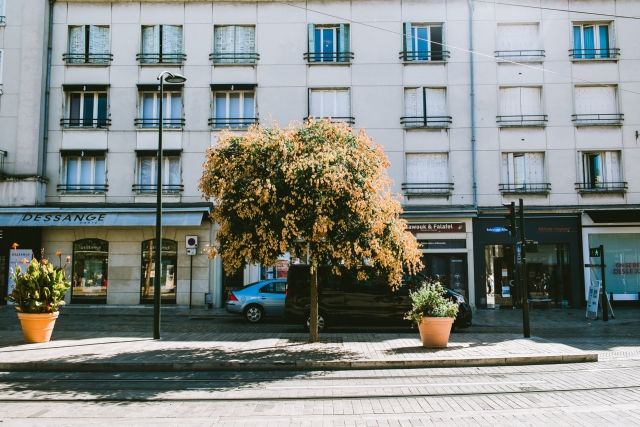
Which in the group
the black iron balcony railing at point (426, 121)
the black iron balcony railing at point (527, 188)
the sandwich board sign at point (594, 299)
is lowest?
the sandwich board sign at point (594, 299)

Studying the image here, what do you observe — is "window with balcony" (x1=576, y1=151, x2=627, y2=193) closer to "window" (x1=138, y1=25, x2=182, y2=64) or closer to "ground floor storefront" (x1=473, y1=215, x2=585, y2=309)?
"ground floor storefront" (x1=473, y1=215, x2=585, y2=309)

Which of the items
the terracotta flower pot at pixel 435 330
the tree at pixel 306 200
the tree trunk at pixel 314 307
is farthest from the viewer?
the tree trunk at pixel 314 307

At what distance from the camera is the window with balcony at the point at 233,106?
934 inches

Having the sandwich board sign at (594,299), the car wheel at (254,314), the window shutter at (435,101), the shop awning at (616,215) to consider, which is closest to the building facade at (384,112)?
the window shutter at (435,101)

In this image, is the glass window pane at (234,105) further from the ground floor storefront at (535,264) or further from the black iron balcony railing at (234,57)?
the ground floor storefront at (535,264)

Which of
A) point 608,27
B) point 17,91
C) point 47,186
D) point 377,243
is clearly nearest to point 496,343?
point 377,243

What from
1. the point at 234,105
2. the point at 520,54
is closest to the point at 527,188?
the point at 520,54

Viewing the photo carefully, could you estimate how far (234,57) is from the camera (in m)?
24.0

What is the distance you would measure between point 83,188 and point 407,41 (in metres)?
15.7

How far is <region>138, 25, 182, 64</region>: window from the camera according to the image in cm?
2408

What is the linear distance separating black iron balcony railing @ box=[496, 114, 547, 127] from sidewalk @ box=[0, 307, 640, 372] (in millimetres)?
9109

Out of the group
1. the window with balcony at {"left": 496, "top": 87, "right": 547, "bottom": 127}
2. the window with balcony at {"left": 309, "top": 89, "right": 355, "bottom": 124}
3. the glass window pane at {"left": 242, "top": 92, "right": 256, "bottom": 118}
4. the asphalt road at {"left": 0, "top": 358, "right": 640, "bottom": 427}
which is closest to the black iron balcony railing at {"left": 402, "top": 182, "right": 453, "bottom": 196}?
the window with balcony at {"left": 496, "top": 87, "right": 547, "bottom": 127}

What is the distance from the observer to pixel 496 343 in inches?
491

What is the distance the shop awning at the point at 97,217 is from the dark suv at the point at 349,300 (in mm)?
7998
